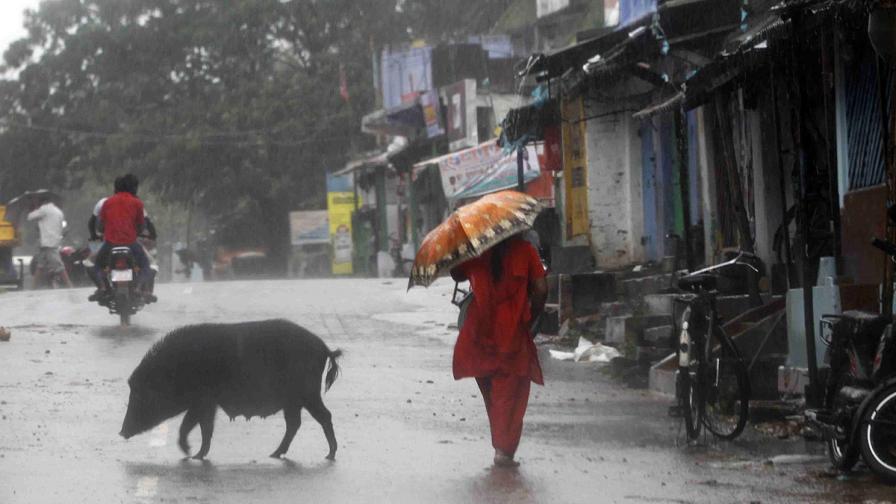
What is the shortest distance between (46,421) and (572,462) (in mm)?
3811

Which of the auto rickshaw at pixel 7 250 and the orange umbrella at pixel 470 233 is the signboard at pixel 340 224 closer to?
the auto rickshaw at pixel 7 250

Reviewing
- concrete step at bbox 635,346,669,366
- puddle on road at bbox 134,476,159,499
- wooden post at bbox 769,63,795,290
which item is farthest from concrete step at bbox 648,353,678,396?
puddle on road at bbox 134,476,159,499

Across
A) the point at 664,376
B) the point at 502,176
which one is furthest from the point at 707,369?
the point at 502,176

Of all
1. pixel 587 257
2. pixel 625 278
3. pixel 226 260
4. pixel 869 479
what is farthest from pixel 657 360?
pixel 226 260

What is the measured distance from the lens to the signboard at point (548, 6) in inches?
1628

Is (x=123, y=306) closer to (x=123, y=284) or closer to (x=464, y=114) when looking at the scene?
(x=123, y=284)

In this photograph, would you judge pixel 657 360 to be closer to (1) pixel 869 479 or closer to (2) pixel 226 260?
(1) pixel 869 479

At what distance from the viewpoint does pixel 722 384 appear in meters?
10.4

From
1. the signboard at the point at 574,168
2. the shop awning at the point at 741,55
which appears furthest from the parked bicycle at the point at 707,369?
the signboard at the point at 574,168

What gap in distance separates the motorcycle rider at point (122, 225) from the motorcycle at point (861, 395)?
10.5 metres

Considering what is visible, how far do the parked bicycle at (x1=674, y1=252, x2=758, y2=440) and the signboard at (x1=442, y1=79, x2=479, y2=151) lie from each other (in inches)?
1179

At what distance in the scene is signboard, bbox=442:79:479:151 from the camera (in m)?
40.5

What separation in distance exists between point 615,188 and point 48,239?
40.5 feet

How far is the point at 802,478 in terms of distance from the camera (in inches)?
339
